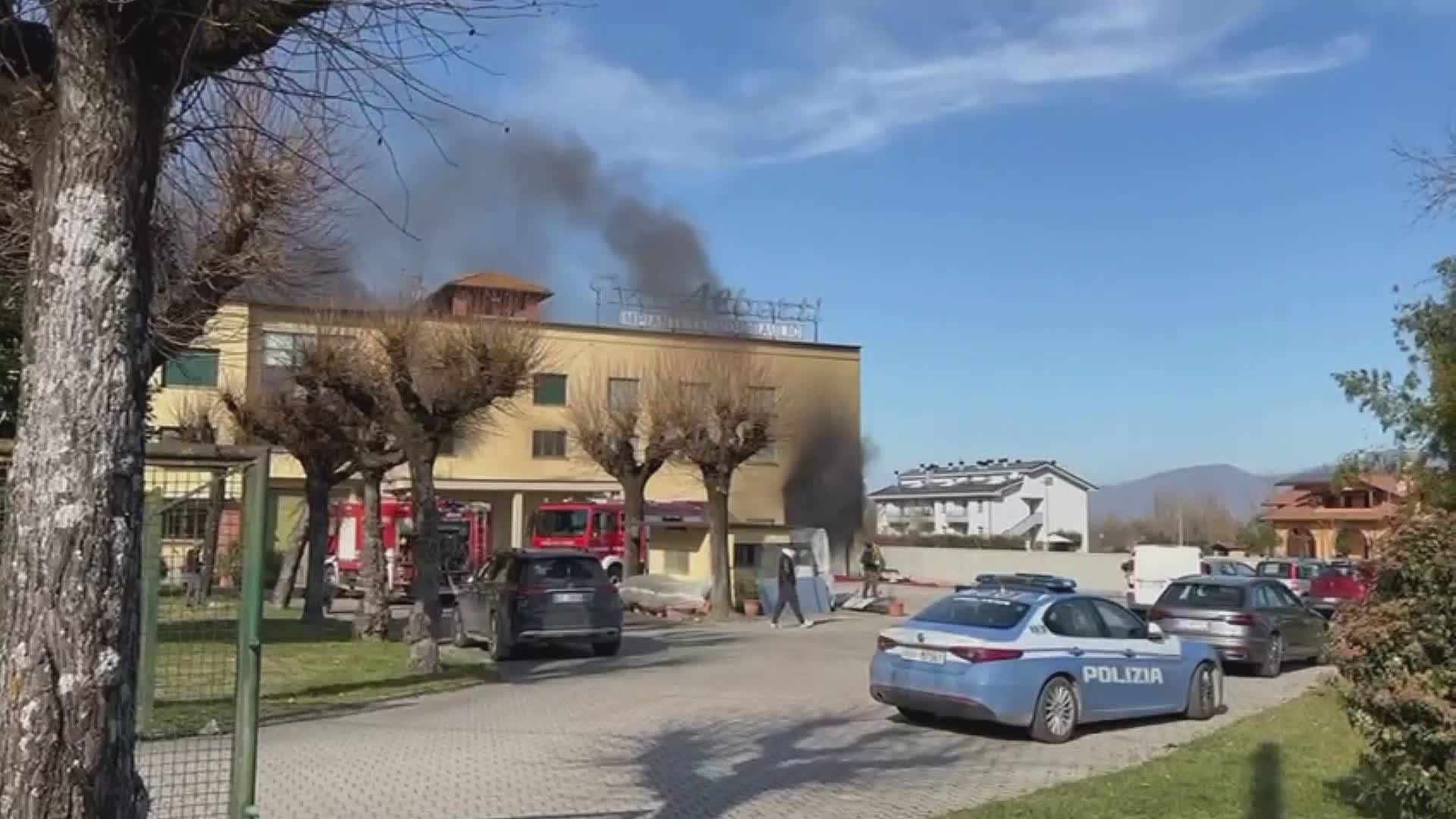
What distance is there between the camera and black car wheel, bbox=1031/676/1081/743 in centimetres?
1302

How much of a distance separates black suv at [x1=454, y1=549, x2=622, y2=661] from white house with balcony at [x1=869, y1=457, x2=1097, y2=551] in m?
66.3

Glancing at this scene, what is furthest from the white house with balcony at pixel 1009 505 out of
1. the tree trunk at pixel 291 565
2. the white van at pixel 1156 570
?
the tree trunk at pixel 291 565

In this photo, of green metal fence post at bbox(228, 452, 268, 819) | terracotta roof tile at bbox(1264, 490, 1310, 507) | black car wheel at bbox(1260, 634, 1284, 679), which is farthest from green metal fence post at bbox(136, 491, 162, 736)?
terracotta roof tile at bbox(1264, 490, 1310, 507)

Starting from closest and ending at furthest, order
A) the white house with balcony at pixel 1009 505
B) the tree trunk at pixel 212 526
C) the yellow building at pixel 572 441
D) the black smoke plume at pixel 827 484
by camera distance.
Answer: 1. the tree trunk at pixel 212 526
2. the yellow building at pixel 572 441
3. the black smoke plume at pixel 827 484
4. the white house with balcony at pixel 1009 505

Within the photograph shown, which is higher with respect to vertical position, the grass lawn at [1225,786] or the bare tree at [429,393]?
the bare tree at [429,393]

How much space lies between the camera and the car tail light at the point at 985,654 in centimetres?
1282

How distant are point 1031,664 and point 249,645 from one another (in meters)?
8.67

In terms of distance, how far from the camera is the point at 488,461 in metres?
48.7

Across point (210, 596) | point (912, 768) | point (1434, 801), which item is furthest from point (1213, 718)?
point (210, 596)

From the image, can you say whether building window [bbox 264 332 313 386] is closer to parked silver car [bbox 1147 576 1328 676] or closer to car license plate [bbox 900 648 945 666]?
car license plate [bbox 900 648 945 666]

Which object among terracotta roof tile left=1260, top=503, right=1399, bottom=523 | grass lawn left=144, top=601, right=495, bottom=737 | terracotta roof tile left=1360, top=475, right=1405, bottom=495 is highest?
terracotta roof tile left=1360, top=475, right=1405, bottom=495

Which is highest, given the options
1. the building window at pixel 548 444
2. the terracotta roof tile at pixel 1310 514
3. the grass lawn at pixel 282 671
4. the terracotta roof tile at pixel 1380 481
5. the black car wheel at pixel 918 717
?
the building window at pixel 548 444

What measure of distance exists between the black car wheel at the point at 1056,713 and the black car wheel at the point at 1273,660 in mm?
8481

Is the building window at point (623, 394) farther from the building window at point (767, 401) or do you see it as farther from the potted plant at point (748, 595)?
the potted plant at point (748, 595)
